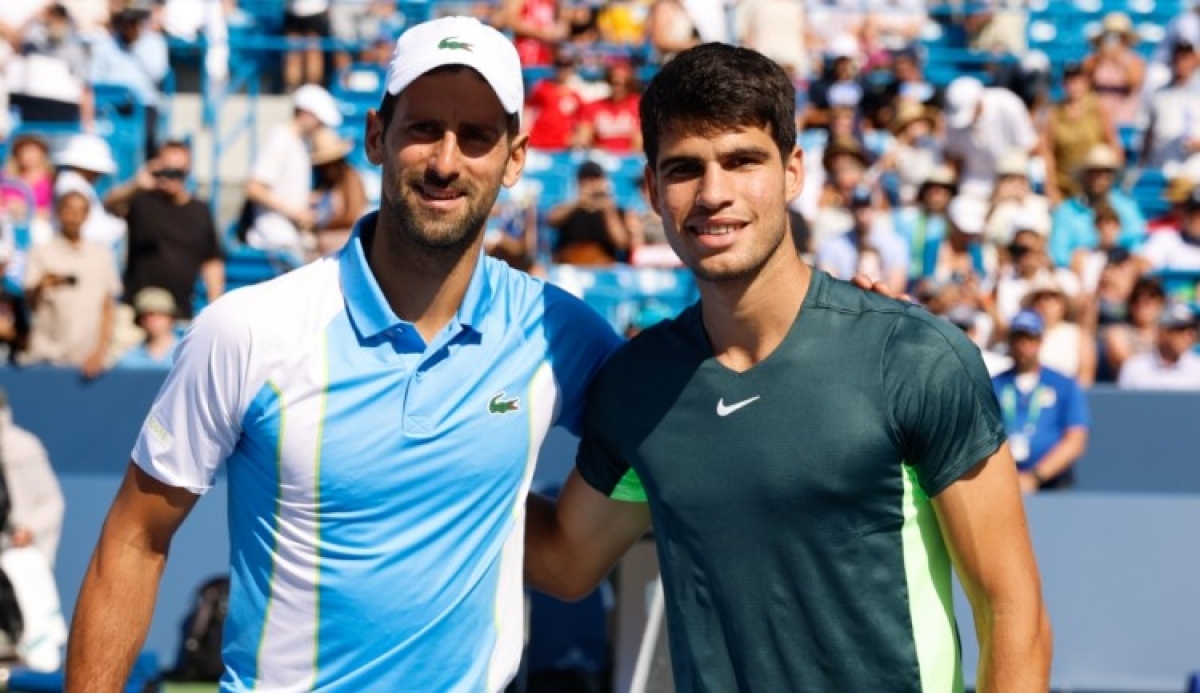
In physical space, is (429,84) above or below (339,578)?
above

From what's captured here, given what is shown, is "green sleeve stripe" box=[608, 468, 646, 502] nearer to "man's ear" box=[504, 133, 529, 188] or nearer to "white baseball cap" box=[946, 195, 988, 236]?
"man's ear" box=[504, 133, 529, 188]

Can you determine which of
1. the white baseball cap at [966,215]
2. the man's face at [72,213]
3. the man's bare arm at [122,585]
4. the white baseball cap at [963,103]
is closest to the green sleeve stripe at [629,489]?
the man's bare arm at [122,585]

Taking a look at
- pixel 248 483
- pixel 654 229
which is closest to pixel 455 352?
pixel 248 483

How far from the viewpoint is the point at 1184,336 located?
9695 mm

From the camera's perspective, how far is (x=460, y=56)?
329cm

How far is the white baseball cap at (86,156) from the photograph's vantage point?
1148 cm

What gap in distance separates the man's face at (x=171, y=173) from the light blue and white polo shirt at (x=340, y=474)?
7635 millimetres

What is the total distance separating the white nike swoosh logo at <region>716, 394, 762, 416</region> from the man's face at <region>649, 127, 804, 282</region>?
214mm

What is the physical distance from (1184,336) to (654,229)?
3.15 meters

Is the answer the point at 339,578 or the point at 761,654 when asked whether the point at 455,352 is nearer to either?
the point at 339,578

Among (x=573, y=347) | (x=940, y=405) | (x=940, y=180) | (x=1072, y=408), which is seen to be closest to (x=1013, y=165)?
Answer: (x=940, y=180)

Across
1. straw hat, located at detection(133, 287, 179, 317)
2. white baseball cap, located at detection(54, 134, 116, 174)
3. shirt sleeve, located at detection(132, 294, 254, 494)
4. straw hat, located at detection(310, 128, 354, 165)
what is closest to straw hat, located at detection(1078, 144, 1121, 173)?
straw hat, located at detection(310, 128, 354, 165)

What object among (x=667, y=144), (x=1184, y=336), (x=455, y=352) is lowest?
(x=1184, y=336)

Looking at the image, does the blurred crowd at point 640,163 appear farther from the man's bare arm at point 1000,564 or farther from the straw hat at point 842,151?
the man's bare arm at point 1000,564
